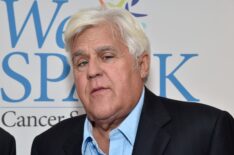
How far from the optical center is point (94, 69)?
1427 mm

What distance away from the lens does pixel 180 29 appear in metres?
1.86

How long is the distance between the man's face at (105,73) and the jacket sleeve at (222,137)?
0.89 feet

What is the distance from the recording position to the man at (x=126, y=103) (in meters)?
1.44

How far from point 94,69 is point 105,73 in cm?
3

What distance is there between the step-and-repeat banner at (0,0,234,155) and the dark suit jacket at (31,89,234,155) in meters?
0.30

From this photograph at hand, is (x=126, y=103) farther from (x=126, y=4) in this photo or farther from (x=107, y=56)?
(x=126, y=4)

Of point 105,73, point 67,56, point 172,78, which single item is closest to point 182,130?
point 105,73

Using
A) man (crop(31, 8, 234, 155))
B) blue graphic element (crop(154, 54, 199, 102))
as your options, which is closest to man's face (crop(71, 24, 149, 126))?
man (crop(31, 8, 234, 155))

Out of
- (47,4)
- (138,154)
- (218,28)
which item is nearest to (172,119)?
(138,154)

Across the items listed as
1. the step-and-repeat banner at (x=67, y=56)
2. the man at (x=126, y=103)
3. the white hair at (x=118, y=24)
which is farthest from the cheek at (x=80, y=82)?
the step-and-repeat banner at (x=67, y=56)

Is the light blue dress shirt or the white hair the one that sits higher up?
the white hair

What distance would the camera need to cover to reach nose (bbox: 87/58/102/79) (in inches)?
56.1

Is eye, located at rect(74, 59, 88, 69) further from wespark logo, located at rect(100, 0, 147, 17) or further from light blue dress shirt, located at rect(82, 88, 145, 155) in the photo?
wespark logo, located at rect(100, 0, 147, 17)

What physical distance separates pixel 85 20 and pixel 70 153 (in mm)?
458
